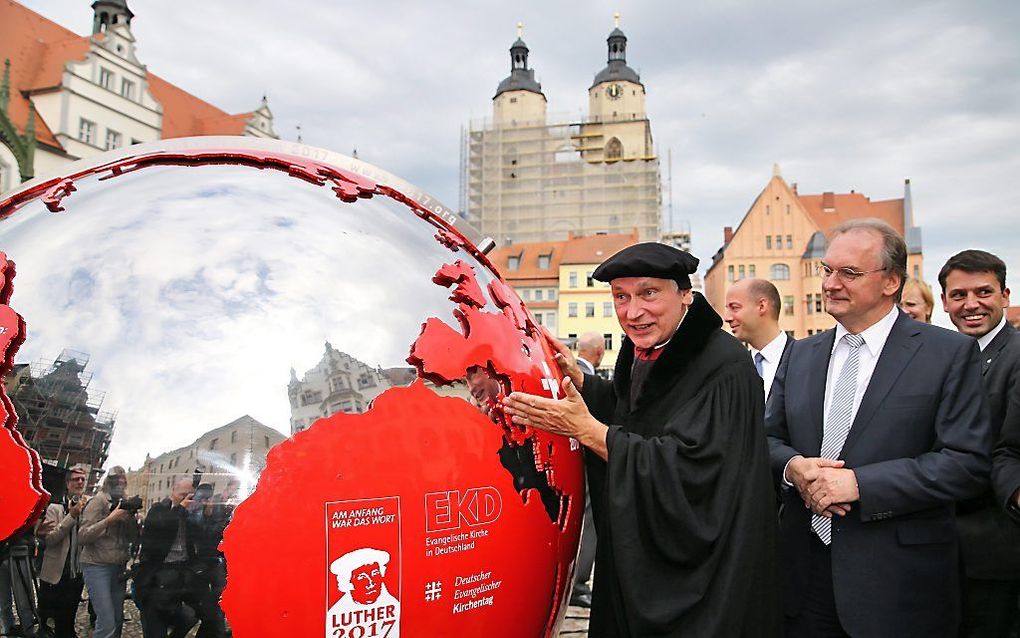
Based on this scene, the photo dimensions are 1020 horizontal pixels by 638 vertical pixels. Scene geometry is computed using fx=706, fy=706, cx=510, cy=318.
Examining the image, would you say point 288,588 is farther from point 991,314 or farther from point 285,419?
point 991,314

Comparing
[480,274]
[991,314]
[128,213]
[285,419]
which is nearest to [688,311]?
[480,274]

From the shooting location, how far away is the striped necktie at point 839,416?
304 cm

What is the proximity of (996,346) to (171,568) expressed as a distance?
414 centimetres

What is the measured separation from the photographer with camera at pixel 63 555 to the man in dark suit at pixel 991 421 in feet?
11.4

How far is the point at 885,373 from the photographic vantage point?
296 centimetres

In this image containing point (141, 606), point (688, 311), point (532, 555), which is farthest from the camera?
point (688, 311)

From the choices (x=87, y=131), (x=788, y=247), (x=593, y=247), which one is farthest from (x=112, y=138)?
(x=788, y=247)

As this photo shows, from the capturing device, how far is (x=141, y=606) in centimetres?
180

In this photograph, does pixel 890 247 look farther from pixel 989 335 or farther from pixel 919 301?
pixel 919 301

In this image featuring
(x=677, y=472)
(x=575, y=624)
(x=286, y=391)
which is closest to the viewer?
(x=286, y=391)

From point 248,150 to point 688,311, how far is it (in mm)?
1752

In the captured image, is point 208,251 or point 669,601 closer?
point 208,251

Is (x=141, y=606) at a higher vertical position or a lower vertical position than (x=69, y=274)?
lower

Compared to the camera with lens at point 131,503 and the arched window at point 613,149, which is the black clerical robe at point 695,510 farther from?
the arched window at point 613,149
